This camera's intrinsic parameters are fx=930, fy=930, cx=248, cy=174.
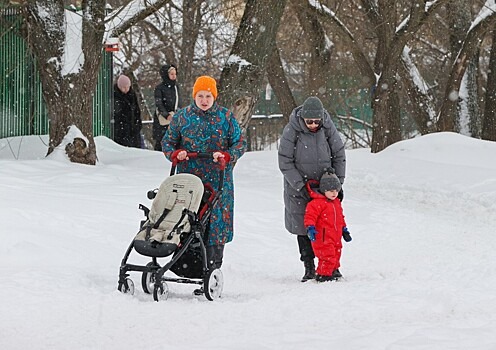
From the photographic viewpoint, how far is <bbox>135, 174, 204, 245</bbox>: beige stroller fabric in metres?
6.79

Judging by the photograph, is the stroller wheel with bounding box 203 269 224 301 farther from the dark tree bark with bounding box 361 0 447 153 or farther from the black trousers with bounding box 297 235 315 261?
the dark tree bark with bounding box 361 0 447 153

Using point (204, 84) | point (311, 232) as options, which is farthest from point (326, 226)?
point (204, 84)

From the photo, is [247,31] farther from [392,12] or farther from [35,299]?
[35,299]

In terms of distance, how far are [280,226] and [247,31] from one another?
4.73 meters

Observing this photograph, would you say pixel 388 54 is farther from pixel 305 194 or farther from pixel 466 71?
pixel 305 194

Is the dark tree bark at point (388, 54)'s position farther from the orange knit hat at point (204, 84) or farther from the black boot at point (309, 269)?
the orange knit hat at point (204, 84)

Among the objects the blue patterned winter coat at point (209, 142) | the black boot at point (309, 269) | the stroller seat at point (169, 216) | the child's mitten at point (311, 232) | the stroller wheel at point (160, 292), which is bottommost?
the black boot at point (309, 269)

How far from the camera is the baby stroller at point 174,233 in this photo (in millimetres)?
6684

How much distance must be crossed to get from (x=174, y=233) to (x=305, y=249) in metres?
1.96

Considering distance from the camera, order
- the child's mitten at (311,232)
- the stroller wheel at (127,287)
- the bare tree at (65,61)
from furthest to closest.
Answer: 1. the bare tree at (65,61)
2. the child's mitten at (311,232)
3. the stroller wheel at (127,287)

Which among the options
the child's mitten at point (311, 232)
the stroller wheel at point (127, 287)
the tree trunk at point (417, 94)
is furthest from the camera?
the tree trunk at point (417, 94)

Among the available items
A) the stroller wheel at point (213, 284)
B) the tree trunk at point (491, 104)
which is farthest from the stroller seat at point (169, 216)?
the tree trunk at point (491, 104)

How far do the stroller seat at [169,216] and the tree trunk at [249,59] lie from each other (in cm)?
738

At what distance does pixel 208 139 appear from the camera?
7.57 metres
